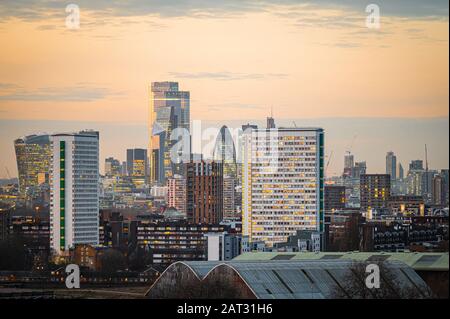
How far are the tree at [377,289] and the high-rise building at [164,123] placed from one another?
3146cm

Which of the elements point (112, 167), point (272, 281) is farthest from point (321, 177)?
point (272, 281)

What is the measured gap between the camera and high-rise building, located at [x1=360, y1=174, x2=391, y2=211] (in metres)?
62.2

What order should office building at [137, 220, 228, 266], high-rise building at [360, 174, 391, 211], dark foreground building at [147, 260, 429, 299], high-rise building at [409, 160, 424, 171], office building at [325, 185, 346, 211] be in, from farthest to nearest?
high-rise building at [360, 174, 391, 211] < office building at [325, 185, 346, 211] < office building at [137, 220, 228, 266] < high-rise building at [409, 160, 424, 171] < dark foreground building at [147, 260, 429, 299]

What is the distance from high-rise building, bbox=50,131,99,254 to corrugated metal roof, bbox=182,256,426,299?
91.8ft

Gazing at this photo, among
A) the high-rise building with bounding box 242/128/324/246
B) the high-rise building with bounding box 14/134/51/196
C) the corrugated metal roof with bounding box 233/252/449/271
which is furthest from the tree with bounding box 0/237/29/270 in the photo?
the corrugated metal roof with bounding box 233/252/449/271

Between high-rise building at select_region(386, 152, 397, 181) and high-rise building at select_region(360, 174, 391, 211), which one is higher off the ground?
high-rise building at select_region(386, 152, 397, 181)

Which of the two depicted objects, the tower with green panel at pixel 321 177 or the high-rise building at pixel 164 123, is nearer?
the tower with green panel at pixel 321 177

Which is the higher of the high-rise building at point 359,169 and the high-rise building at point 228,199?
the high-rise building at point 359,169

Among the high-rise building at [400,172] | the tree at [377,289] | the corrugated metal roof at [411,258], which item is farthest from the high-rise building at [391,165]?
the tree at [377,289]

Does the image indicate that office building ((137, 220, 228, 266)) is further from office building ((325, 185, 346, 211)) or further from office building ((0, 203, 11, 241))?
office building ((325, 185, 346, 211))

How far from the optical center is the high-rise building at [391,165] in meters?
51.4

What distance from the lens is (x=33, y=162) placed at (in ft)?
175

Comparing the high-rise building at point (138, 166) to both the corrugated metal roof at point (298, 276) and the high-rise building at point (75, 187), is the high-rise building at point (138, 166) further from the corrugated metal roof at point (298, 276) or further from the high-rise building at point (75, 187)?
the corrugated metal roof at point (298, 276)
